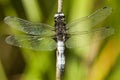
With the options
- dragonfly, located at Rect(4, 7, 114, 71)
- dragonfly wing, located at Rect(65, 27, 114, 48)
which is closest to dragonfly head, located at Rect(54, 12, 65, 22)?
dragonfly, located at Rect(4, 7, 114, 71)

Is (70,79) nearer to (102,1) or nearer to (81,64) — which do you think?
(81,64)

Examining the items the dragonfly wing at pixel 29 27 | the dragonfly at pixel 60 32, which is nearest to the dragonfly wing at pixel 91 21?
the dragonfly at pixel 60 32

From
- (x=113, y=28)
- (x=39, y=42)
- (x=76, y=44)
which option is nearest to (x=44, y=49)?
(x=39, y=42)

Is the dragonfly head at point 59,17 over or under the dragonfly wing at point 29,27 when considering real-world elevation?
over

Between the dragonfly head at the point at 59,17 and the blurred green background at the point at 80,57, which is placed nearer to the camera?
the dragonfly head at the point at 59,17

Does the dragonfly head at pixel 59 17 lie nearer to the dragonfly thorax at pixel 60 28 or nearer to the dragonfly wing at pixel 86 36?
the dragonfly thorax at pixel 60 28

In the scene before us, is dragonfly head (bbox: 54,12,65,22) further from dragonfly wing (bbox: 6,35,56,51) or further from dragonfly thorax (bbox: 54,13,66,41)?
dragonfly wing (bbox: 6,35,56,51)
